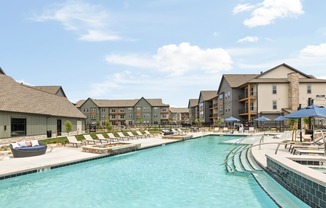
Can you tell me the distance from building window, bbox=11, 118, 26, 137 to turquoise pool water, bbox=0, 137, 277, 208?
492 inches

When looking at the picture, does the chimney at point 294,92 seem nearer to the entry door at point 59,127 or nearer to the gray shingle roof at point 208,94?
the gray shingle roof at point 208,94

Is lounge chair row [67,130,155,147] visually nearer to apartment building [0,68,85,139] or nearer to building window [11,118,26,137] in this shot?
building window [11,118,26,137]

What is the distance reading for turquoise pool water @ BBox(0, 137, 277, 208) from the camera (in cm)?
789

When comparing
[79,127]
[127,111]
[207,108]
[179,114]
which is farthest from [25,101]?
[179,114]

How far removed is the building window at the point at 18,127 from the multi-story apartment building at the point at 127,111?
59.8 m

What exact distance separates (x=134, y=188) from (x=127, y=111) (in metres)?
77.2

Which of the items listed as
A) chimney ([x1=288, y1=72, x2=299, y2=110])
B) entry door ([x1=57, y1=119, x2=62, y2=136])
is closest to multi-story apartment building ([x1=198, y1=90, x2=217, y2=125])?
chimney ([x1=288, y1=72, x2=299, y2=110])

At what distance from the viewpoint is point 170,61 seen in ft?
100

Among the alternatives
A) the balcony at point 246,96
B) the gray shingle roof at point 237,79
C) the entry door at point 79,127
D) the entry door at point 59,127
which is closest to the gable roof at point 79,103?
the entry door at point 79,127

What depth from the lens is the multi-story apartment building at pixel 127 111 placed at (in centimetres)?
8388

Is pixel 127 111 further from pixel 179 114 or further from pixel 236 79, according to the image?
pixel 236 79

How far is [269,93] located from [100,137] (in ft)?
102

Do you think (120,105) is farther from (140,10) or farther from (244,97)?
(140,10)

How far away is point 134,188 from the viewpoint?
9.44 meters
